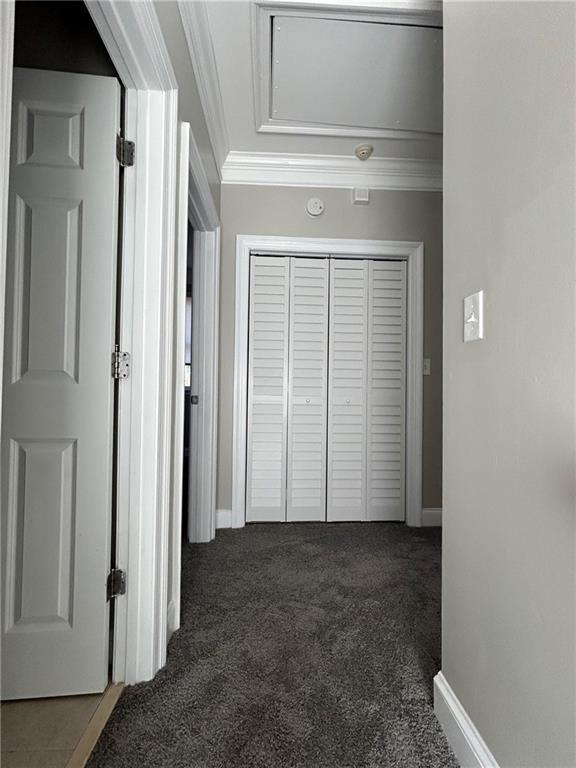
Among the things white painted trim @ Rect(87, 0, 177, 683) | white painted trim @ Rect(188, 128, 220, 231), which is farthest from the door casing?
white painted trim @ Rect(188, 128, 220, 231)

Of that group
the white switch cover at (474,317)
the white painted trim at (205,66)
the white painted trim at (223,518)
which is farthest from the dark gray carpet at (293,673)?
the white painted trim at (205,66)

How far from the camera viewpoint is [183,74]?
67.9 inches

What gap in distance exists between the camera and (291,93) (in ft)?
7.61

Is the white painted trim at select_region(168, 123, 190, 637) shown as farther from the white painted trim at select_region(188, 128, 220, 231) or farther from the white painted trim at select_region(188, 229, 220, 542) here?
the white painted trim at select_region(188, 229, 220, 542)

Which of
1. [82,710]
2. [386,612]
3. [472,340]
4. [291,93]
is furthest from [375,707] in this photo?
[291,93]

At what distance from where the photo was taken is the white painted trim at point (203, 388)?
2695mm

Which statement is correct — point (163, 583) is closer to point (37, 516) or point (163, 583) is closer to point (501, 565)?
point (37, 516)

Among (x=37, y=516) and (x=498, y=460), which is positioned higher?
(x=498, y=460)

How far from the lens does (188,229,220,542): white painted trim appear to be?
2.70 meters

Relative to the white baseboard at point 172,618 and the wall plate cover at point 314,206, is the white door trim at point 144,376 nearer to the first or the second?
the white baseboard at point 172,618

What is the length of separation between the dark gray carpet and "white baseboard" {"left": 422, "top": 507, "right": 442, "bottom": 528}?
2.36 ft

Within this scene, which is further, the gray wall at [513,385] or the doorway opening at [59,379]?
the doorway opening at [59,379]

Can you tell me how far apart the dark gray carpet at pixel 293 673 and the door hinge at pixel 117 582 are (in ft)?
0.96

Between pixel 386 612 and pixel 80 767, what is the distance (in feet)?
3.98
